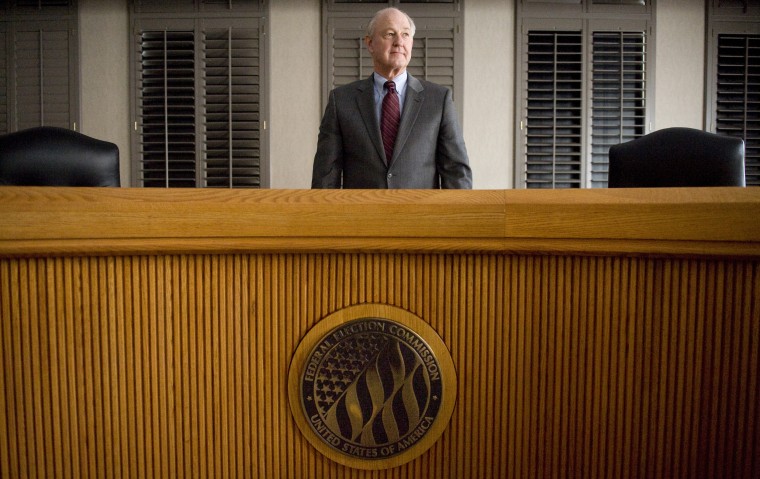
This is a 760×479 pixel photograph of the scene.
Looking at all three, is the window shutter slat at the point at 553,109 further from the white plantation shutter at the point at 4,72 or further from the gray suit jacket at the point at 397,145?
the white plantation shutter at the point at 4,72

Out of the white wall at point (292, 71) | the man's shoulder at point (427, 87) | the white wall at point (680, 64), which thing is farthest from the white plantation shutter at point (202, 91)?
the white wall at point (680, 64)

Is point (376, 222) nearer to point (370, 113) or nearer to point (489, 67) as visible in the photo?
point (370, 113)

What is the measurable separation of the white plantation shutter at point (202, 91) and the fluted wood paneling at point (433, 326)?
101 inches

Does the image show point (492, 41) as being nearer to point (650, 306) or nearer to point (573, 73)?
point (573, 73)

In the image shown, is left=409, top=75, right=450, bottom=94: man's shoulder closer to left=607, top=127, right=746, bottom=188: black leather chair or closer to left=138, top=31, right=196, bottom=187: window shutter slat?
left=607, top=127, right=746, bottom=188: black leather chair

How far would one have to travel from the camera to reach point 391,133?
1783mm

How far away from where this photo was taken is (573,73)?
3119 mm

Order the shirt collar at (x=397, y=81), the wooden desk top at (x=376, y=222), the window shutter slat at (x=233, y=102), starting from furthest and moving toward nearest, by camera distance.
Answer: the window shutter slat at (x=233, y=102)
the shirt collar at (x=397, y=81)
the wooden desk top at (x=376, y=222)

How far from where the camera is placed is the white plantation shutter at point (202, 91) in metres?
3.08

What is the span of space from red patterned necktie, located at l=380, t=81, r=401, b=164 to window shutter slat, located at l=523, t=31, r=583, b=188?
159cm

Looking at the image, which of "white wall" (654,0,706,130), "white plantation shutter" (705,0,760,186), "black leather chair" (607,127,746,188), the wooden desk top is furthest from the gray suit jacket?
"white plantation shutter" (705,0,760,186)

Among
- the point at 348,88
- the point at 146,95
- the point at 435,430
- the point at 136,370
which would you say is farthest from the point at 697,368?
the point at 146,95

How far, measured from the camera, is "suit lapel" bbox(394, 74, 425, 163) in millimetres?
1744

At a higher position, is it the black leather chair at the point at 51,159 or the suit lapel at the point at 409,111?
the suit lapel at the point at 409,111
